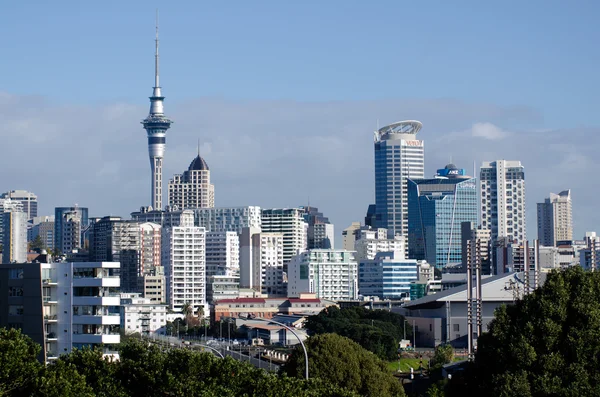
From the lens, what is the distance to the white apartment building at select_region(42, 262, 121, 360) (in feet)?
225

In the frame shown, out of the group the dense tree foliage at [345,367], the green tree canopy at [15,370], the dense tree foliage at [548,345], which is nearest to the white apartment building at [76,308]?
the dense tree foliage at [345,367]

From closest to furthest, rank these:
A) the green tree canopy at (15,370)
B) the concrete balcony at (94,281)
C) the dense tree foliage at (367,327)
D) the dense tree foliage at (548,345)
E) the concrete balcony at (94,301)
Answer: the green tree canopy at (15,370), the dense tree foliage at (548,345), the concrete balcony at (94,301), the concrete balcony at (94,281), the dense tree foliage at (367,327)

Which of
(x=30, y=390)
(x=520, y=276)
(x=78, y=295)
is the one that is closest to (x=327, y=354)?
(x=78, y=295)

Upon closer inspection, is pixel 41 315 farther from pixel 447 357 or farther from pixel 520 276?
pixel 520 276

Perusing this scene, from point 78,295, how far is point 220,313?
127m

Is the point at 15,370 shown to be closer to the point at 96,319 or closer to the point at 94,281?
the point at 96,319

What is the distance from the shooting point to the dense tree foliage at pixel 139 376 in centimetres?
4244

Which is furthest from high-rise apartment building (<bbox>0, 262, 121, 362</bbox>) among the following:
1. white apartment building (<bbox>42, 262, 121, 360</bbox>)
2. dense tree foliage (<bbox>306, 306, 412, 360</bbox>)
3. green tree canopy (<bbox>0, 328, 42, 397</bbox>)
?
dense tree foliage (<bbox>306, 306, 412, 360</bbox>)

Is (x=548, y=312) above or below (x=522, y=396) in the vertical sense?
above

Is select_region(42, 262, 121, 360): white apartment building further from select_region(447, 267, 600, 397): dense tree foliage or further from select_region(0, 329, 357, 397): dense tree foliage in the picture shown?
select_region(447, 267, 600, 397): dense tree foliage

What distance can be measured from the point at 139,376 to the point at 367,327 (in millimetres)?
92686

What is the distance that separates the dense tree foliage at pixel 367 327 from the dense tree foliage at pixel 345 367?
55.7 metres

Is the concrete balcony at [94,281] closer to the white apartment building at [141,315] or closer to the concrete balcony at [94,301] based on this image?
the concrete balcony at [94,301]

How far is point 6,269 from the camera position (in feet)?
221
